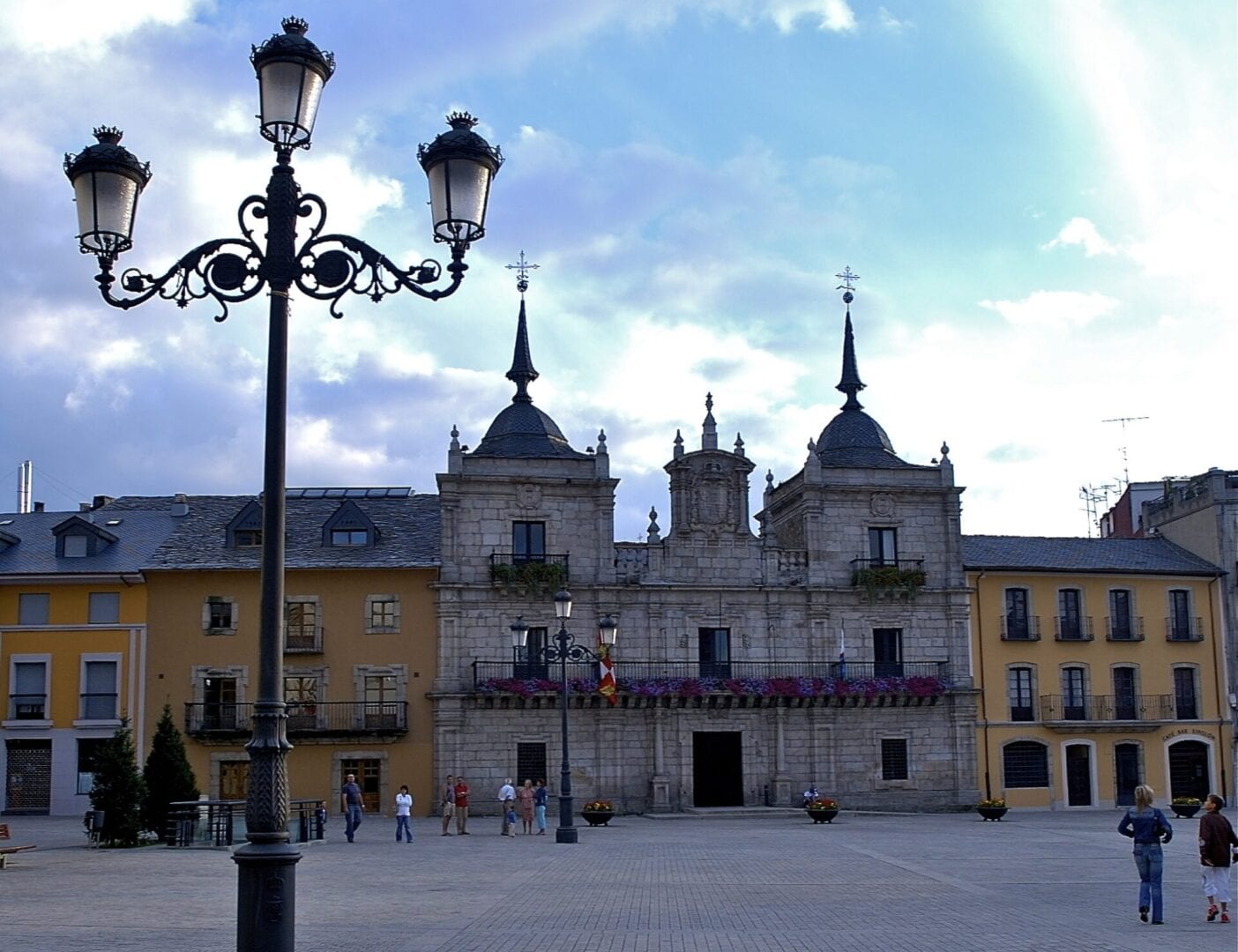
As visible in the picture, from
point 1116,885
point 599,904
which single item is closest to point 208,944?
point 599,904

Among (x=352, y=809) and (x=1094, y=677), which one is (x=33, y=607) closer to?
(x=352, y=809)

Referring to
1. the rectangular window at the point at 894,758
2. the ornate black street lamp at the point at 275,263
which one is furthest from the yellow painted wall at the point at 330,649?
the ornate black street lamp at the point at 275,263

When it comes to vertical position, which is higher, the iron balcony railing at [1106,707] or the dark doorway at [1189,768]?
the iron balcony railing at [1106,707]

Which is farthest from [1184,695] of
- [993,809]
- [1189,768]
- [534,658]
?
[534,658]

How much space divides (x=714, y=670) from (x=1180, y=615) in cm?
1818

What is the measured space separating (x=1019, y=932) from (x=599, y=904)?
231 inches

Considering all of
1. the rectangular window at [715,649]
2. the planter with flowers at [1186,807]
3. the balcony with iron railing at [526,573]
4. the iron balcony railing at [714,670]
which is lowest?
the planter with flowers at [1186,807]

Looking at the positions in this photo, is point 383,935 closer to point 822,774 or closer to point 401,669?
point 401,669

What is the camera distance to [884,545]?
50.4 metres

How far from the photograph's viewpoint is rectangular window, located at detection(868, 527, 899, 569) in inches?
1976

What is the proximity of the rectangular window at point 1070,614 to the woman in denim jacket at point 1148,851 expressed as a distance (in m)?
35.3

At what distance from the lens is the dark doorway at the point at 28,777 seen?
147ft

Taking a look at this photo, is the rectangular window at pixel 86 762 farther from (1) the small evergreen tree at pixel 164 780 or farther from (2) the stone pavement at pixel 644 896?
(1) the small evergreen tree at pixel 164 780

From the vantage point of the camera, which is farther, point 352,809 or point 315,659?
point 315,659
